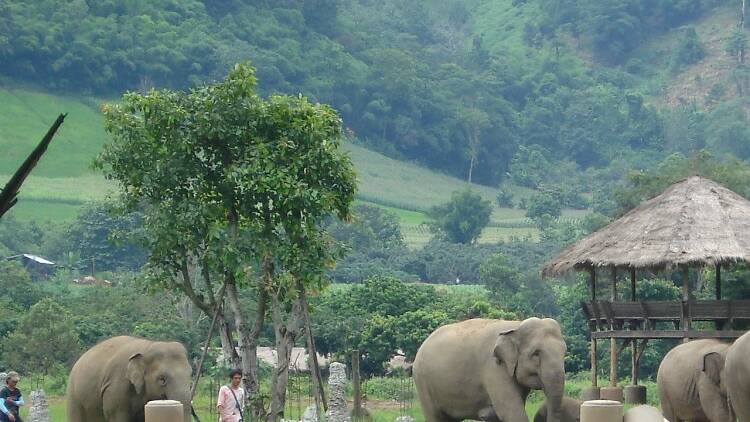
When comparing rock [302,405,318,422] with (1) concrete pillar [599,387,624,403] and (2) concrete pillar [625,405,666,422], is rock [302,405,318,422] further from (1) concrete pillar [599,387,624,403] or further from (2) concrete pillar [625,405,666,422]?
(2) concrete pillar [625,405,666,422]

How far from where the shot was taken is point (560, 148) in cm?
15025

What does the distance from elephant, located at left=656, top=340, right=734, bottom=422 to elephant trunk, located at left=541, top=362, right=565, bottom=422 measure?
2371 mm

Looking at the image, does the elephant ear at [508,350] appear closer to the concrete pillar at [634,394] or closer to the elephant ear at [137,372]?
the elephant ear at [137,372]

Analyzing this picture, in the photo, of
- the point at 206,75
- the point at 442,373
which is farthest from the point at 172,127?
the point at 206,75

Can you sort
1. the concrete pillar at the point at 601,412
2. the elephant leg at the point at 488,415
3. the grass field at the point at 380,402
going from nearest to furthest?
the concrete pillar at the point at 601,412 < the elephant leg at the point at 488,415 < the grass field at the point at 380,402

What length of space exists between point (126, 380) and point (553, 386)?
4105mm

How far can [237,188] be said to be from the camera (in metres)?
23.6

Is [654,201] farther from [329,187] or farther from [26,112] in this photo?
[26,112]

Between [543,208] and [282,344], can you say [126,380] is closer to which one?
[282,344]

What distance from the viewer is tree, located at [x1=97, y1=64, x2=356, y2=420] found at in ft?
75.6

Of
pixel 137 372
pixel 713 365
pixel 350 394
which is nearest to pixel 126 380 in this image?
pixel 137 372

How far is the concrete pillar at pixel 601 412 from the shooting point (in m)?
5.39

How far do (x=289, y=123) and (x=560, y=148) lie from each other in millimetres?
127396

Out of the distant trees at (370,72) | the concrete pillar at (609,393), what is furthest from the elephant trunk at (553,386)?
the distant trees at (370,72)
